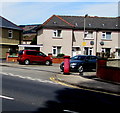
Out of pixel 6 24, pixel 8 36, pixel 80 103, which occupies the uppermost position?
pixel 6 24

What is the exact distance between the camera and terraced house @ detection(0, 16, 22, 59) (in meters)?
39.2

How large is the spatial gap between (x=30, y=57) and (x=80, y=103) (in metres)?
18.5

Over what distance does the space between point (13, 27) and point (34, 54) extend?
16.0 meters

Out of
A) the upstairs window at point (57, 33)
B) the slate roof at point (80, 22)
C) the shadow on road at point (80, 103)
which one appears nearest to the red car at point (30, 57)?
the upstairs window at point (57, 33)

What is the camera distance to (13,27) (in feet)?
135

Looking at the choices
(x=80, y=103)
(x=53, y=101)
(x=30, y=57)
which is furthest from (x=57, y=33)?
(x=80, y=103)

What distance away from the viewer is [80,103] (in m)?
8.48

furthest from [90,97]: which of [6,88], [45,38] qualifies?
[45,38]

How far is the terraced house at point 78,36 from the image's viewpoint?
36.4 metres

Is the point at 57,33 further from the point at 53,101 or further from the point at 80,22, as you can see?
the point at 53,101

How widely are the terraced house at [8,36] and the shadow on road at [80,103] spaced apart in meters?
30.4

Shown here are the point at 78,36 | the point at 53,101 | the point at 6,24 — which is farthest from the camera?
the point at 6,24

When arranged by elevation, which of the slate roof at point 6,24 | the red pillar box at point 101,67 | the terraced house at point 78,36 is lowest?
the red pillar box at point 101,67

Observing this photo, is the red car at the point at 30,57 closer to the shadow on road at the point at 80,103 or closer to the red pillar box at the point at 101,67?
the red pillar box at the point at 101,67
